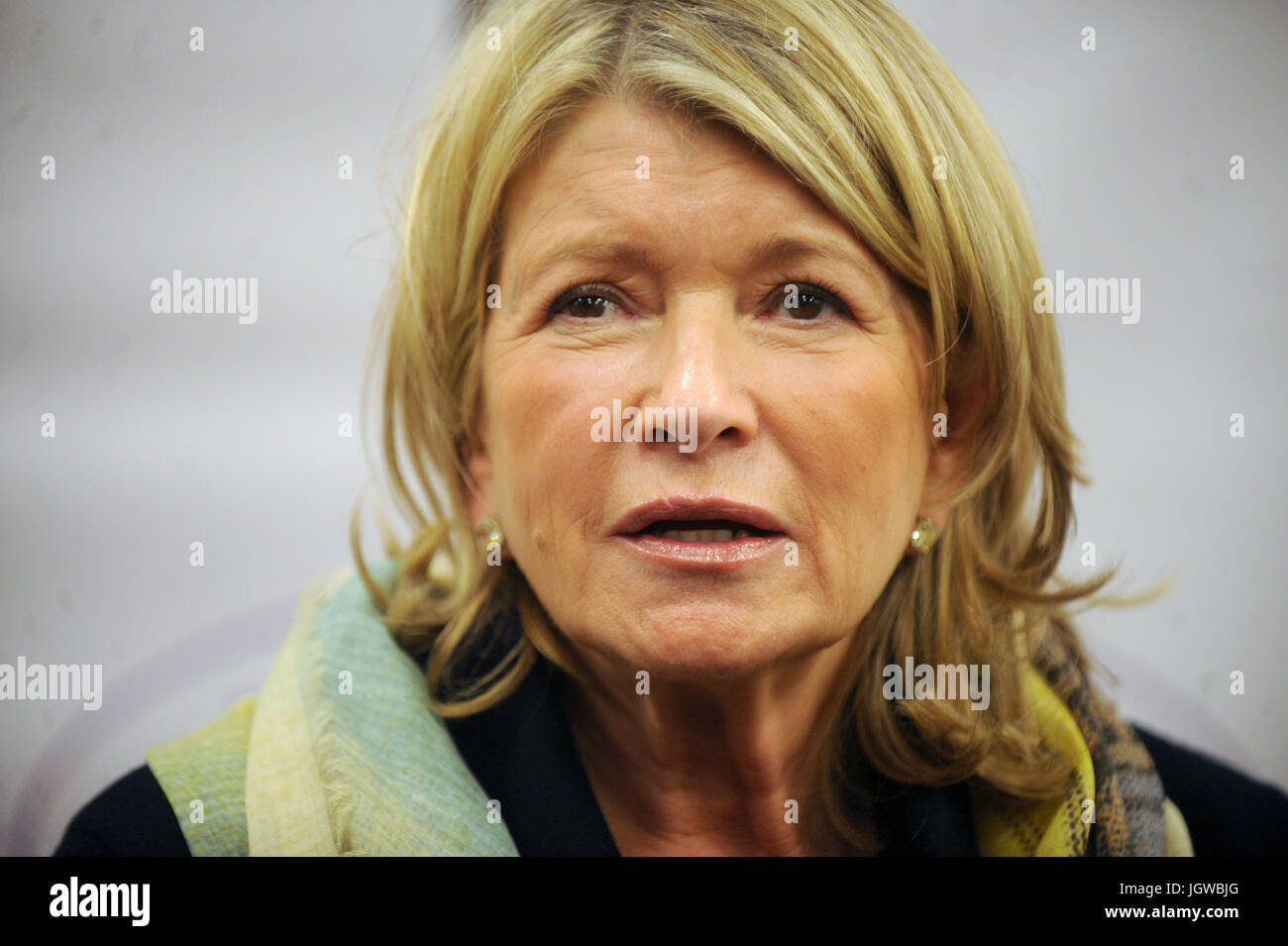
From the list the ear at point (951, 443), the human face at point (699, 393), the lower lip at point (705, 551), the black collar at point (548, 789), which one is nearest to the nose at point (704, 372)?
the human face at point (699, 393)

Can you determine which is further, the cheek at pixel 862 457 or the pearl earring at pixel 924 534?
the pearl earring at pixel 924 534

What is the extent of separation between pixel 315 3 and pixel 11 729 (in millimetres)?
1192

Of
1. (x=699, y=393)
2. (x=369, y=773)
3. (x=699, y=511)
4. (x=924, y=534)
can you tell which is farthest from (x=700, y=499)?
(x=369, y=773)

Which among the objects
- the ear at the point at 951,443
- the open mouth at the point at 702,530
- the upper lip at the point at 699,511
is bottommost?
the open mouth at the point at 702,530

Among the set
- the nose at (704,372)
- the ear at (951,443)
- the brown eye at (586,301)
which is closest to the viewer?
the nose at (704,372)

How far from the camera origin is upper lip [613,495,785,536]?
117cm

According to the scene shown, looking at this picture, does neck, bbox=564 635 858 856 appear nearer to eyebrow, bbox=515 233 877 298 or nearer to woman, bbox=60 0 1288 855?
woman, bbox=60 0 1288 855

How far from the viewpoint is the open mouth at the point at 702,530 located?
46.7 inches

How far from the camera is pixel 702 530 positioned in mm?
1188

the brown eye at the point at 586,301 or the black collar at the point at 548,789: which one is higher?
the brown eye at the point at 586,301

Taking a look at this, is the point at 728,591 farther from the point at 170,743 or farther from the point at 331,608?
the point at 170,743

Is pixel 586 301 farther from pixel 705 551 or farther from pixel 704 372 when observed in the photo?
pixel 705 551

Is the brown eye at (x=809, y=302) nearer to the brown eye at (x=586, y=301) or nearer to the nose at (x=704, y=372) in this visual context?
the nose at (x=704, y=372)

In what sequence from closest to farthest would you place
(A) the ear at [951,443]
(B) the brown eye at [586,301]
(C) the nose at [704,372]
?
(C) the nose at [704,372] → (B) the brown eye at [586,301] → (A) the ear at [951,443]
